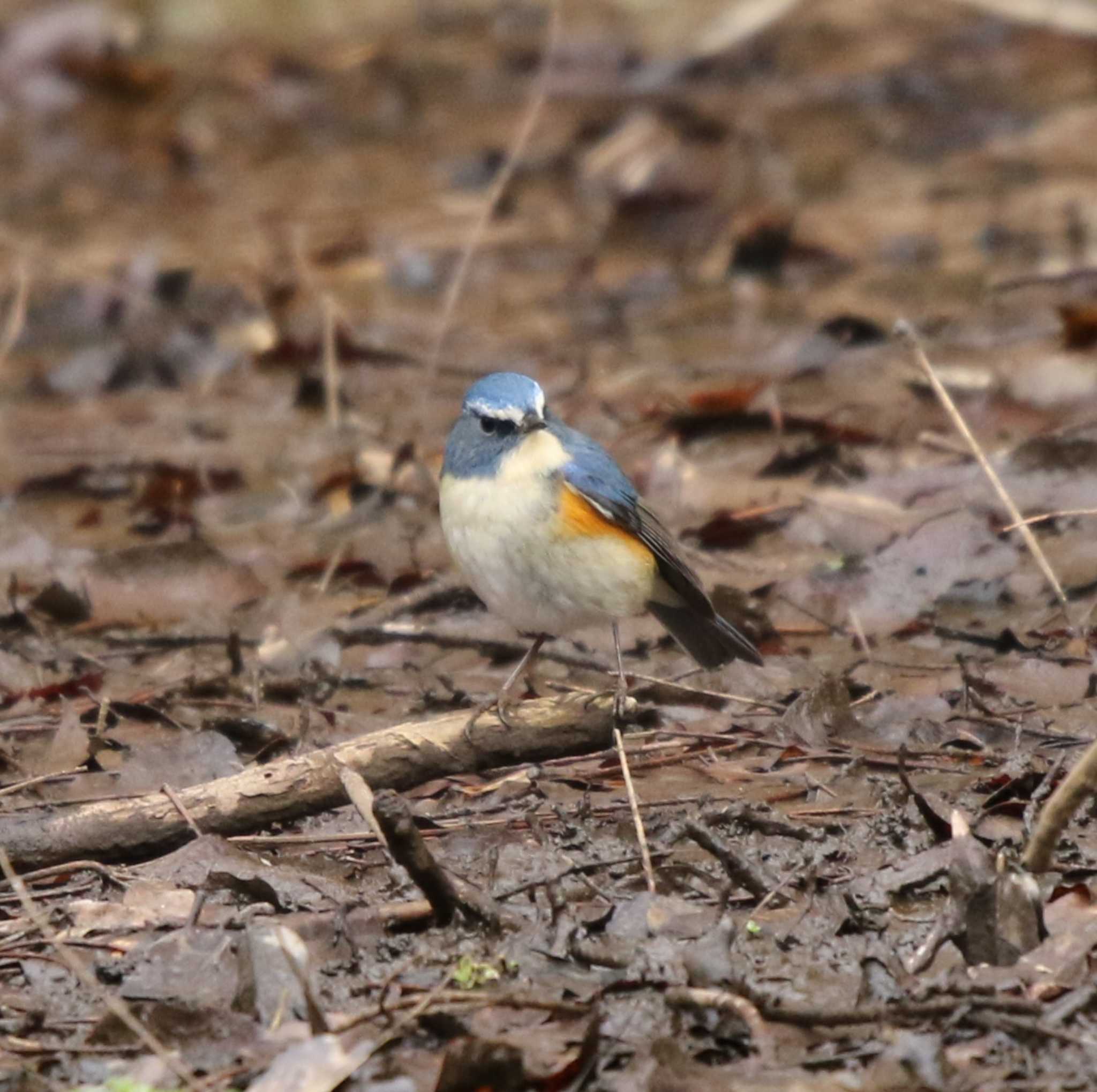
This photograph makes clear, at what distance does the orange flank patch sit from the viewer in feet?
18.2

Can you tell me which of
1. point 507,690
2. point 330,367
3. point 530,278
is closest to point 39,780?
point 507,690

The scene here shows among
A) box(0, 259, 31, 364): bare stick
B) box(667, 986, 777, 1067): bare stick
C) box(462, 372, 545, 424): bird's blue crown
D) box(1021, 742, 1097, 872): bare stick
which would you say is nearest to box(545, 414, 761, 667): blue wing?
box(462, 372, 545, 424): bird's blue crown

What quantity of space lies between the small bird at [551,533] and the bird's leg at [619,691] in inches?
0.5

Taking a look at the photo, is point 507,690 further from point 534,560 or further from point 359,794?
point 359,794

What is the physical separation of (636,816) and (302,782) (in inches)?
35.5

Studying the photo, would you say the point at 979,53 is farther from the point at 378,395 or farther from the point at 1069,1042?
the point at 1069,1042

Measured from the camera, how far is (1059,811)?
3.67 metres

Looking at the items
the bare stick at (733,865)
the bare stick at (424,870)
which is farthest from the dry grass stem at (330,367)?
the bare stick at (733,865)

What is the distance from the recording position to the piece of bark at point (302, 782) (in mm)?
4551

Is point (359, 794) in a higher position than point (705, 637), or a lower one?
higher

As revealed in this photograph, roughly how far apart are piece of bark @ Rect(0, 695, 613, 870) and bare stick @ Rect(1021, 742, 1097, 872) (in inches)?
58.5

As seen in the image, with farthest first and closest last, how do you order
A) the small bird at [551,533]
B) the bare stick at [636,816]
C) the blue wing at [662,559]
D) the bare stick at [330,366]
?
the bare stick at [330,366] → the blue wing at [662,559] → the small bird at [551,533] → the bare stick at [636,816]

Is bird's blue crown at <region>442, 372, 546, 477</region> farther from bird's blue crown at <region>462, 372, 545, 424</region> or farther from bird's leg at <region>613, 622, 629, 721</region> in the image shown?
bird's leg at <region>613, 622, 629, 721</region>

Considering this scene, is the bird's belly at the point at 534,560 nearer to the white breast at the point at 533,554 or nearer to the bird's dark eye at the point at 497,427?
the white breast at the point at 533,554
